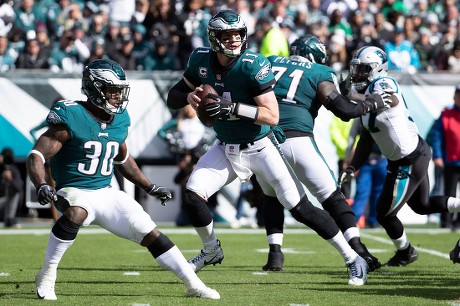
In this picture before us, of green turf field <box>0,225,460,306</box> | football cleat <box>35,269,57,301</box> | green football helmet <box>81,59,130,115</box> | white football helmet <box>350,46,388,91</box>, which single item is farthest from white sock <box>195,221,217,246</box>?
white football helmet <box>350,46,388,91</box>

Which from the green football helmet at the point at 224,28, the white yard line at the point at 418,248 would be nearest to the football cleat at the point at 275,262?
the green football helmet at the point at 224,28

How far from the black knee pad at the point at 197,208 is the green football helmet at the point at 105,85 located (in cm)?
104

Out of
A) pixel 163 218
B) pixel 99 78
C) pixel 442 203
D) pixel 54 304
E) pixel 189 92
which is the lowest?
pixel 163 218

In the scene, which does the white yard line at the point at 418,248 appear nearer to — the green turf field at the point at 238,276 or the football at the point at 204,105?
the green turf field at the point at 238,276

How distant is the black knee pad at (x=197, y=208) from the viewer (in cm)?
690

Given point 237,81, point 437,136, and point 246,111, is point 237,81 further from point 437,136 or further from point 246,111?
point 437,136

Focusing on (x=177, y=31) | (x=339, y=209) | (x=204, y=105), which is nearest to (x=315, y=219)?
(x=339, y=209)

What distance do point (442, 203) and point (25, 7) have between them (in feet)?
29.9

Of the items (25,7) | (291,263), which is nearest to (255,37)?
(25,7)

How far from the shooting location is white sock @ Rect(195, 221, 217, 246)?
712cm

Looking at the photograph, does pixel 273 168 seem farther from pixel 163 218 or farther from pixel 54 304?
pixel 163 218

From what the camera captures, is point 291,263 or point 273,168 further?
point 291,263

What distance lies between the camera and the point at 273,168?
6.82m

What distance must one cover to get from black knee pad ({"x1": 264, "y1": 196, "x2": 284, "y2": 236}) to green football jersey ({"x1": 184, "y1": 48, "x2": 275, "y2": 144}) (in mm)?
1060
